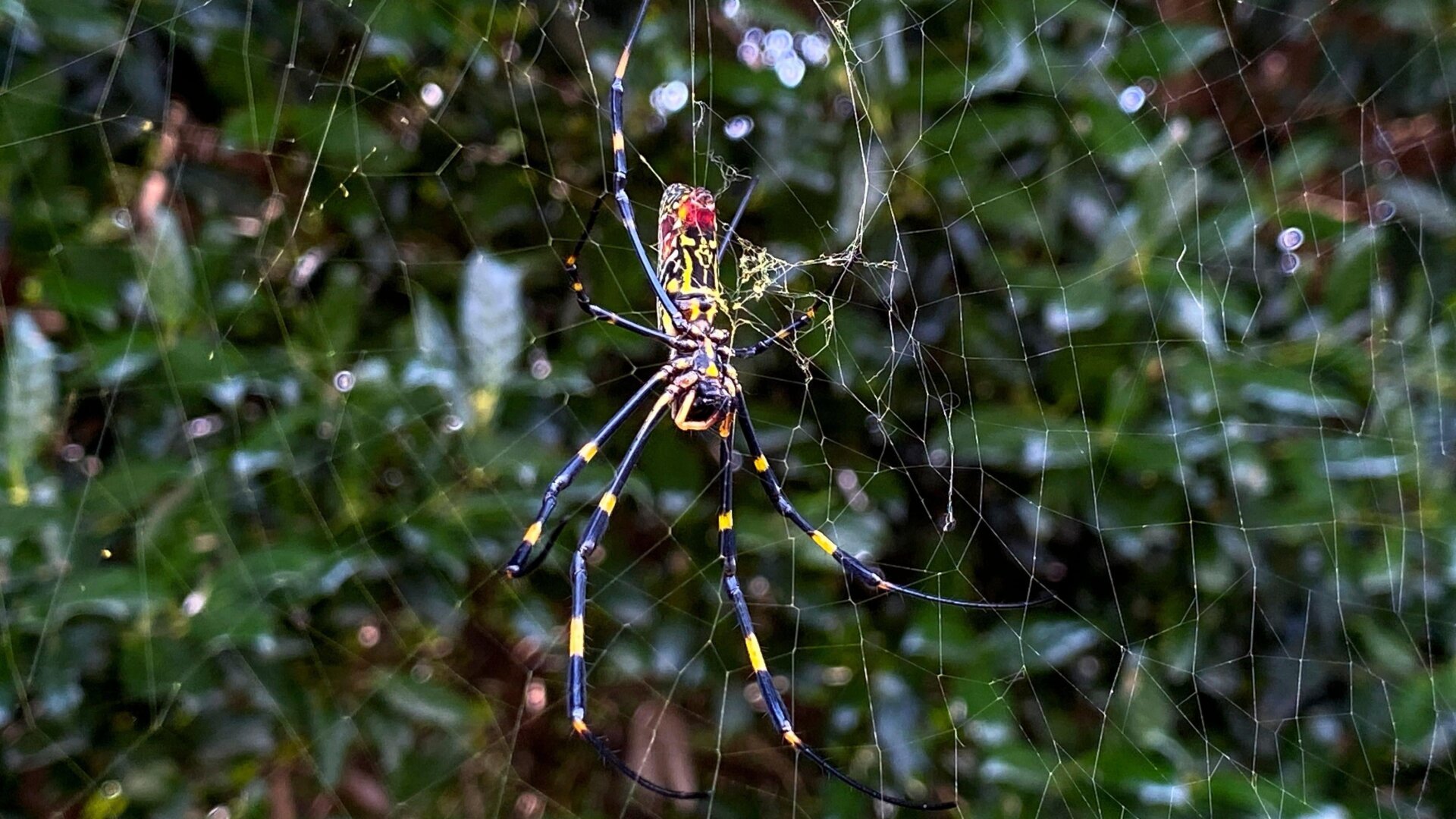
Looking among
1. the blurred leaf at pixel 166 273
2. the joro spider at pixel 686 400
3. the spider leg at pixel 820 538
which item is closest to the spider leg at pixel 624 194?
the joro spider at pixel 686 400

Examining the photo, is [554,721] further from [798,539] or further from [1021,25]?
[1021,25]

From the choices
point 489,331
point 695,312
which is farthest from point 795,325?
point 489,331

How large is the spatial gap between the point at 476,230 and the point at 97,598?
0.51 m

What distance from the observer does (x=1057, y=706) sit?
956 mm

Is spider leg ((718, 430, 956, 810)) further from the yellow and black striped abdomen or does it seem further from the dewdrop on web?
the dewdrop on web

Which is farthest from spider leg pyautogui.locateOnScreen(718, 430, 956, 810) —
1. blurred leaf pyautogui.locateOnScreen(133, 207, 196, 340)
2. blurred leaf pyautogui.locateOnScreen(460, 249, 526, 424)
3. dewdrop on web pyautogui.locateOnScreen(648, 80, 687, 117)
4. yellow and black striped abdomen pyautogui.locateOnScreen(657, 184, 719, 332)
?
blurred leaf pyautogui.locateOnScreen(133, 207, 196, 340)

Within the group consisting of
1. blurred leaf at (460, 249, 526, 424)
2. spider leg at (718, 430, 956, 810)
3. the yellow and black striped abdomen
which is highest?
the yellow and black striped abdomen

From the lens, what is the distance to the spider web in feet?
2.81

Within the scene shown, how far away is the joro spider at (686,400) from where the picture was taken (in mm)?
827

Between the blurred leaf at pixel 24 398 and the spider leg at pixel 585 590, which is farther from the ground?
the blurred leaf at pixel 24 398

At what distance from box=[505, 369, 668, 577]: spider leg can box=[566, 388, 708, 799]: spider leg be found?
2cm

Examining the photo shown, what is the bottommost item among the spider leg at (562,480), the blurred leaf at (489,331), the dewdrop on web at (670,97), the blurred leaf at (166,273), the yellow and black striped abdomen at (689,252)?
the spider leg at (562,480)

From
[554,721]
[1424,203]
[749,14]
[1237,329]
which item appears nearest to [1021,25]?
[749,14]

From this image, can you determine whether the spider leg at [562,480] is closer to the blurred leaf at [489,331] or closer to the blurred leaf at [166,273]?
the blurred leaf at [489,331]
